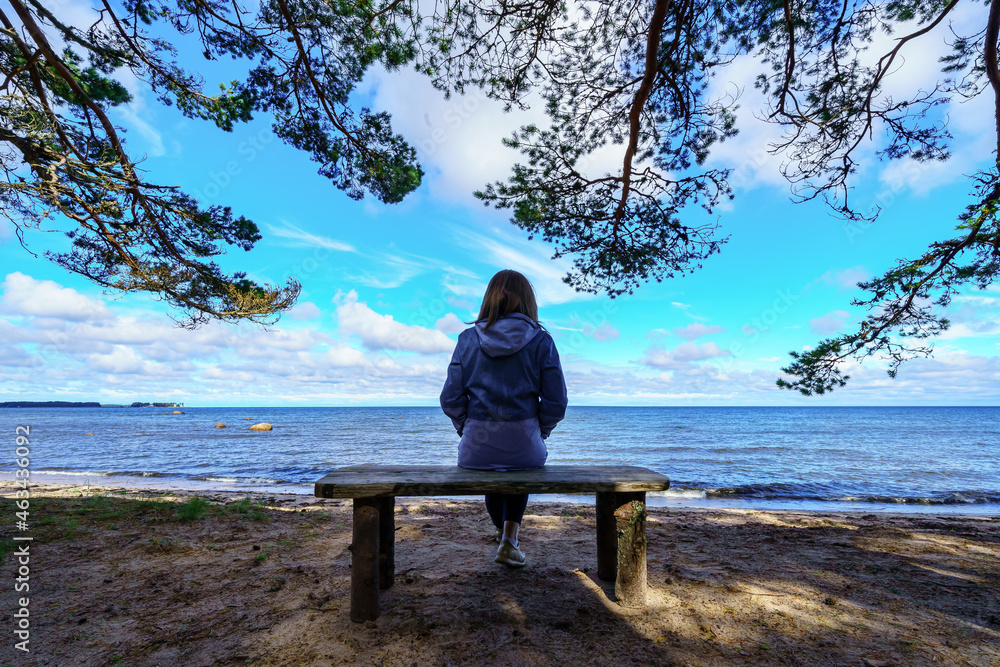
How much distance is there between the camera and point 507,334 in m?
2.80

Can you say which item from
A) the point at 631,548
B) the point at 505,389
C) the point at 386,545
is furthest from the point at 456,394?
the point at 631,548

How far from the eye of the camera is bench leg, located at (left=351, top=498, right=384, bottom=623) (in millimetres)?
2354

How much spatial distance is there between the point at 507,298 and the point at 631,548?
178 cm

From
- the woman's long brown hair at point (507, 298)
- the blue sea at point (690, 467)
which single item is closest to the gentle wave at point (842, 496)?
the blue sea at point (690, 467)

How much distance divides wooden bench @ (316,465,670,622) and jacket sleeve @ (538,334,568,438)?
0.38 meters

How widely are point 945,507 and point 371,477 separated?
10396mm

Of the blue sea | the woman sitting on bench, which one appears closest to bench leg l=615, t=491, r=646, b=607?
the woman sitting on bench

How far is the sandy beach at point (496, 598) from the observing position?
209cm

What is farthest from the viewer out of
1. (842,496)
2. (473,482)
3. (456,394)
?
(842,496)

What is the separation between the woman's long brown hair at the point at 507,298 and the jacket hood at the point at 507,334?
0.25ft

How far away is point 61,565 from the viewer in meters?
3.22
